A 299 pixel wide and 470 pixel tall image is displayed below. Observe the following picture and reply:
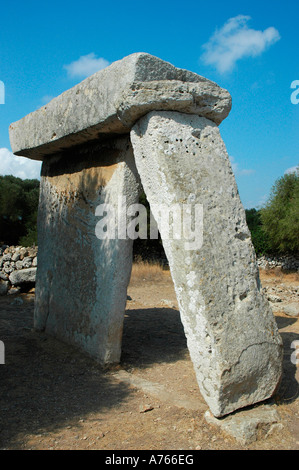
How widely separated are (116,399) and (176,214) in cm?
184

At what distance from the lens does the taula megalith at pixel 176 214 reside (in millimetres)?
3193

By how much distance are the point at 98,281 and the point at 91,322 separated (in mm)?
503

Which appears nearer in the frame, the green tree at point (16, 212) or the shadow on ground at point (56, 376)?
the shadow on ground at point (56, 376)

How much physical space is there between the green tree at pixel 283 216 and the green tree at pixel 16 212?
9.66 m

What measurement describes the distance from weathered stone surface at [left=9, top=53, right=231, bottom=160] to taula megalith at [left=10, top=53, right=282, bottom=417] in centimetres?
1

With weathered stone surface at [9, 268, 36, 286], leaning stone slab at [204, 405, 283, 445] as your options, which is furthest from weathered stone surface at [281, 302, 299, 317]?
weathered stone surface at [9, 268, 36, 286]

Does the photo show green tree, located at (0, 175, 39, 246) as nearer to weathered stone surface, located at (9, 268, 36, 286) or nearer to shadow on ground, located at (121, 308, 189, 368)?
weathered stone surface, located at (9, 268, 36, 286)

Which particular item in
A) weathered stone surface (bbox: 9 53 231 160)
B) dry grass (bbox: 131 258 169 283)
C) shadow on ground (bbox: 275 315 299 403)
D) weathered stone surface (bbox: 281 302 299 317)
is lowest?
shadow on ground (bbox: 275 315 299 403)

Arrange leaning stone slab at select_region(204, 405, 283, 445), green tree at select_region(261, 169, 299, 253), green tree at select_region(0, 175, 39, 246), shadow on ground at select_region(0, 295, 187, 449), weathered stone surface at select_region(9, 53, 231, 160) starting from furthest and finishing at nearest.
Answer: green tree at select_region(261, 169, 299, 253) < green tree at select_region(0, 175, 39, 246) < weathered stone surface at select_region(9, 53, 231, 160) < shadow on ground at select_region(0, 295, 187, 449) < leaning stone slab at select_region(204, 405, 283, 445)

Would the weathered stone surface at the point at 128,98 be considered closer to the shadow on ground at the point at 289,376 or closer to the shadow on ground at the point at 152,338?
the shadow on ground at the point at 289,376

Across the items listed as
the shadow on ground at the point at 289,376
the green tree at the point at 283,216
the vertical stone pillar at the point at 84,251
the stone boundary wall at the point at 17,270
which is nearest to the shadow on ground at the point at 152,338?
the vertical stone pillar at the point at 84,251

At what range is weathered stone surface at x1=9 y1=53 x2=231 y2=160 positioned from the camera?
3.55m

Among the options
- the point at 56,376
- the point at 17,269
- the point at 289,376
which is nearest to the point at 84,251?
the point at 56,376

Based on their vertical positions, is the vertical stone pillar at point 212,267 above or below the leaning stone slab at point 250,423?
above
